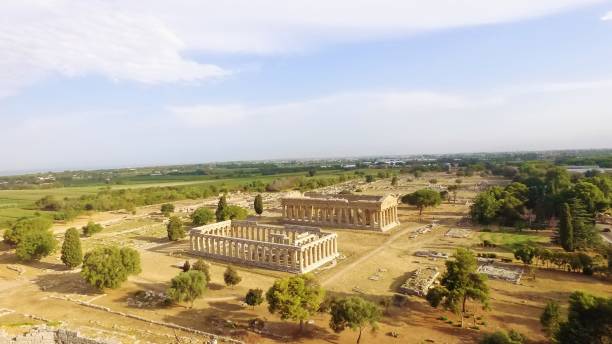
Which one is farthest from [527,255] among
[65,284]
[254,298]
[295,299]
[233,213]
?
[65,284]

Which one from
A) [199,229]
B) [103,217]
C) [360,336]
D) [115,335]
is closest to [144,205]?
[103,217]

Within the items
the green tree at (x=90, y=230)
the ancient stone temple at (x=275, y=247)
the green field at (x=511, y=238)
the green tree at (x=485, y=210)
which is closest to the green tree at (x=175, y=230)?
the ancient stone temple at (x=275, y=247)

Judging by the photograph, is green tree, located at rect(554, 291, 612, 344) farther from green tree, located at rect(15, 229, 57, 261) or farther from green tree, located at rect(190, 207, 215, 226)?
green tree, located at rect(190, 207, 215, 226)

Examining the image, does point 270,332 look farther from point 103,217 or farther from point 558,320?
point 103,217

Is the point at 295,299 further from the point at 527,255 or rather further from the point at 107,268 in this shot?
the point at 527,255

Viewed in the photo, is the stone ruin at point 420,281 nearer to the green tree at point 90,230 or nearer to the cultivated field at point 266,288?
the cultivated field at point 266,288

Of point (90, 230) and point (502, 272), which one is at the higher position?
point (90, 230)
